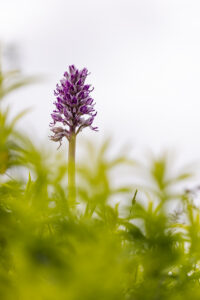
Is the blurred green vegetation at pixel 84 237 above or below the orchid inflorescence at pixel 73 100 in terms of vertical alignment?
below

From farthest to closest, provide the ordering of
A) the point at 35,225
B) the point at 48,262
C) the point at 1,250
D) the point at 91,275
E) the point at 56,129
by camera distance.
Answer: the point at 56,129
the point at 1,250
the point at 35,225
the point at 48,262
the point at 91,275

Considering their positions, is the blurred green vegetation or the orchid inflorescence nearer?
the blurred green vegetation

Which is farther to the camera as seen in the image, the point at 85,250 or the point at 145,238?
the point at 145,238

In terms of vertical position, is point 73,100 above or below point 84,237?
above

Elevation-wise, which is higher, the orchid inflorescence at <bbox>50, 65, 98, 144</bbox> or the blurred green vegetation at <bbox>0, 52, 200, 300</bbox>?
the orchid inflorescence at <bbox>50, 65, 98, 144</bbox>

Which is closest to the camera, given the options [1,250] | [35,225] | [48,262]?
[48,262]

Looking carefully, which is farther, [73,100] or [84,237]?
[73,100]

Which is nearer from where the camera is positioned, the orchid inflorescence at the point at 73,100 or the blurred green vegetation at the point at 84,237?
the blurred green vegetation at the point at 84,237

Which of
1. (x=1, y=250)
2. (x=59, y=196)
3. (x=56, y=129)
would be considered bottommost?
(x=1, y=250)

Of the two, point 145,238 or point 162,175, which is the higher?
point 162,175

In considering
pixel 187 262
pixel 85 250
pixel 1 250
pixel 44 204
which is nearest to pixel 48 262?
pixel 85 250

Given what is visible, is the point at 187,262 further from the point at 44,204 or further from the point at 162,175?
the point at 44,204
